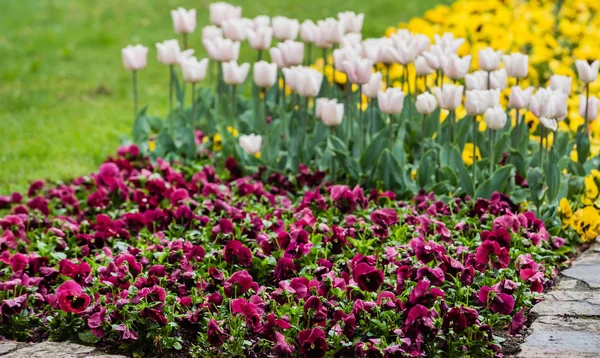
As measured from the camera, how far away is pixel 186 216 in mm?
5023

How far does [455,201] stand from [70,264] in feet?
7.16

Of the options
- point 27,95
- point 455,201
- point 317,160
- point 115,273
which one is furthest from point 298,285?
point 27,95

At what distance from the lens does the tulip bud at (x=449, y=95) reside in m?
5.17

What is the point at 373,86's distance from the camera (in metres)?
5.61

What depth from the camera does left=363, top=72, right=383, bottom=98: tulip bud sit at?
18.4ft

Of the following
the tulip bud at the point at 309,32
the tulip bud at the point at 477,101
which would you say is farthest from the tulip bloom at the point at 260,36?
the tulip bud at the point at 477,101

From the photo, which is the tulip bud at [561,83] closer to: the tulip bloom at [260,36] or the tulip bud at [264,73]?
the tulip bud at [264,73]

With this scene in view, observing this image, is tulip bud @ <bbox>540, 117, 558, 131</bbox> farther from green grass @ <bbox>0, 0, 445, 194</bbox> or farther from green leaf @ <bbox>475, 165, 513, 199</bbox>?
green grass @ <bbox>0, 0, 445, 194</bbox>

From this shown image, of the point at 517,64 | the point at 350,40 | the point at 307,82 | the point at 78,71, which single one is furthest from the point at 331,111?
the point at 78,71

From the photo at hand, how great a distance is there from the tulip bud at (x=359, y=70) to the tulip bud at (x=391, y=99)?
14 cm

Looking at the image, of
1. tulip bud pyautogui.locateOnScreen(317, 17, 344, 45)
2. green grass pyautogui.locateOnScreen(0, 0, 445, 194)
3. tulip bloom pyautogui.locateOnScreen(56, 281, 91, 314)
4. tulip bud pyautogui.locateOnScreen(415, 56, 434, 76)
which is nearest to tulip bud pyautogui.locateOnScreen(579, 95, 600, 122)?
tulip bud pyautogui.locateOnScreen(415, 56, 434, 76)

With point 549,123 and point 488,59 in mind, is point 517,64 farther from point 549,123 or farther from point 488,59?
point 549,123

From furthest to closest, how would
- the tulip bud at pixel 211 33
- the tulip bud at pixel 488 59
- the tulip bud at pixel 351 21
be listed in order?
1. the tulip bud at pixel 211 33
2. the tulip bud at pixel 351 21
3. the tulip bud at pixel 488 59

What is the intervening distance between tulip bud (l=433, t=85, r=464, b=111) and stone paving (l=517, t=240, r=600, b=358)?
1.18 metres
